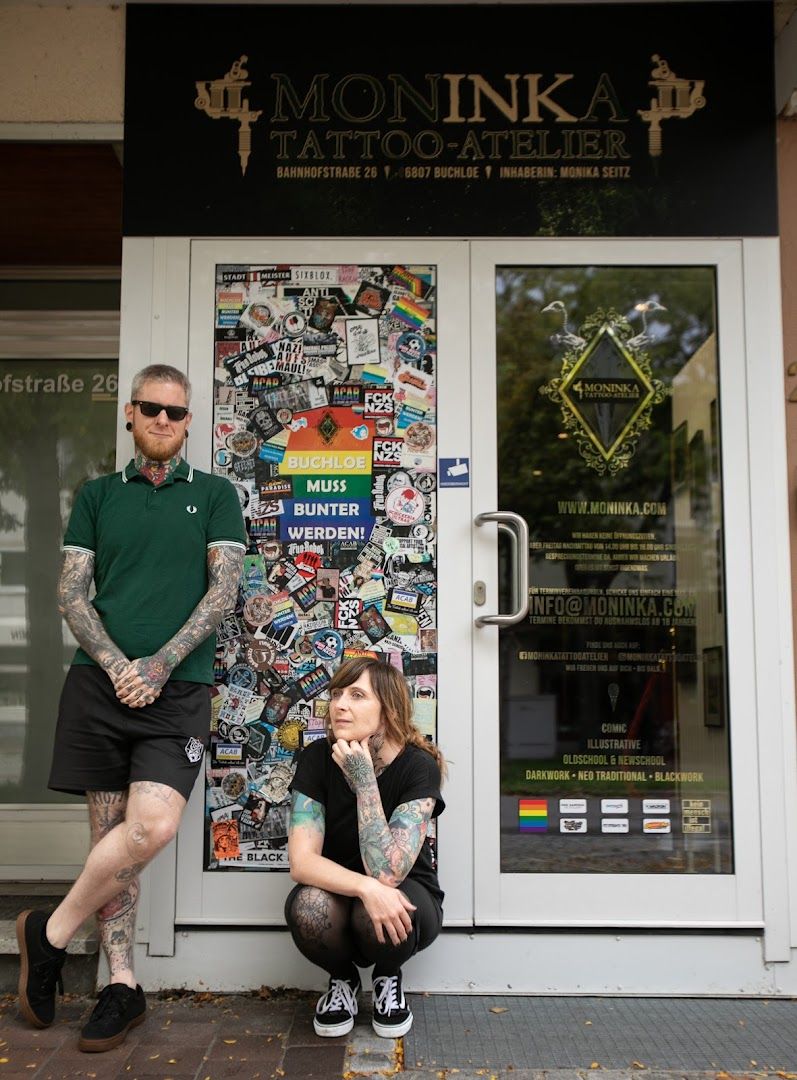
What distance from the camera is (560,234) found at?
12.4 ft

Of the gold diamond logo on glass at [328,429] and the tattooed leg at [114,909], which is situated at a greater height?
the gold diamond logo on glass at [328,429]

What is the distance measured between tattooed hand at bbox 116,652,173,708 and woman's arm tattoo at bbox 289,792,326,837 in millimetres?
559

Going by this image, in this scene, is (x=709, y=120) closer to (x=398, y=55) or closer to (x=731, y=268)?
(x=731, y=268)

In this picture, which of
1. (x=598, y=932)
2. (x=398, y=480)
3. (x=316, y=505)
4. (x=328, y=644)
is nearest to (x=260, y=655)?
(x=328, y=644)

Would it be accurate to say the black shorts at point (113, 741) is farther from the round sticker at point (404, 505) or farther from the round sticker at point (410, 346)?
the round sticker at point (410, 346)

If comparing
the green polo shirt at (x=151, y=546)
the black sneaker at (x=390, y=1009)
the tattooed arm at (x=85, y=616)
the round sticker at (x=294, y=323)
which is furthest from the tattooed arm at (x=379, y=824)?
the round sticker at (x=294, y=323)

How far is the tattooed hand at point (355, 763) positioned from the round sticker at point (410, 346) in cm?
148

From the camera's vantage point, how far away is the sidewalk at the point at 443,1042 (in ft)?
9.49

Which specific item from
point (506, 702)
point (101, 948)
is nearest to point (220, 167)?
point (506, 702)

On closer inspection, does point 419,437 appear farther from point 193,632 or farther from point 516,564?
point 193,632

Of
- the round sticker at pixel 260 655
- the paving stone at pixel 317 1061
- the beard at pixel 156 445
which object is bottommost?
the paving stone at pixel 317 1061

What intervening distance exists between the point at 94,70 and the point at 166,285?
2.96ft

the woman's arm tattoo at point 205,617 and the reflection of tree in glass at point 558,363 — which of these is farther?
the reflection of tree in glass at point 558,363

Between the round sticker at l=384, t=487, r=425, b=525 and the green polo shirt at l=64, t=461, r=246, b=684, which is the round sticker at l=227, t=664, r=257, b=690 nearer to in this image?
the green polo shirt at l=64, t=461, r=246, b=684
